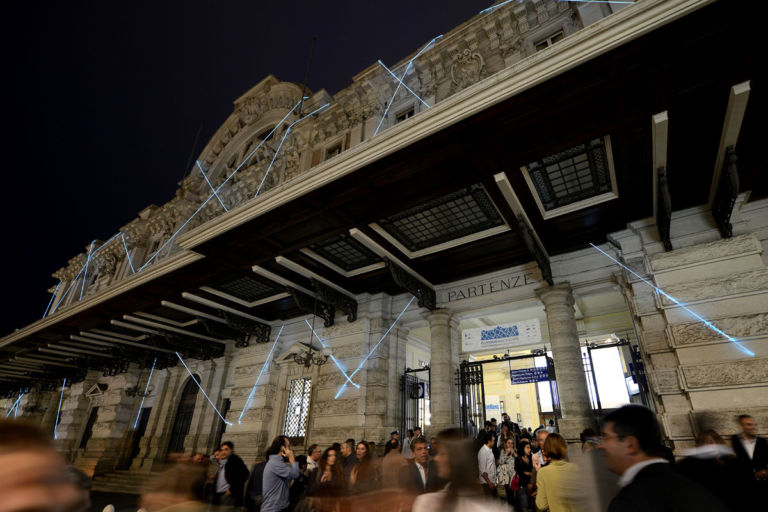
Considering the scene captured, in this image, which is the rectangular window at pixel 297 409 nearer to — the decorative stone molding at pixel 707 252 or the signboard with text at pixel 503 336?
the signboard with text at pixel 503 336

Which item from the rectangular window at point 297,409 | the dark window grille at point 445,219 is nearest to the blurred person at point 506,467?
the dark window grille at point 445,219

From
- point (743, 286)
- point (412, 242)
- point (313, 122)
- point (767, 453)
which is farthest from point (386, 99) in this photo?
point (767, 453)

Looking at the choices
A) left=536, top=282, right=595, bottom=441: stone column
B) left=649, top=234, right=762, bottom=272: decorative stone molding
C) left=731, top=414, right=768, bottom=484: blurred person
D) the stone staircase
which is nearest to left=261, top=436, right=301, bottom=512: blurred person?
left=536, top=282, right=595, bottom=441: stone column

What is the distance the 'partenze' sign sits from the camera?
9039mm

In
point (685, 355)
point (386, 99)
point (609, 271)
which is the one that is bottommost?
point (685, 355)

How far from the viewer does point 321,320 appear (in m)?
11.7

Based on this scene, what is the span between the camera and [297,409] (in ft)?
37.5

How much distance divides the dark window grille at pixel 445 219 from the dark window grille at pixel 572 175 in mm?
996

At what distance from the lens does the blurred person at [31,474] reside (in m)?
0.91

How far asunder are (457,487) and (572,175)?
6.10 metres

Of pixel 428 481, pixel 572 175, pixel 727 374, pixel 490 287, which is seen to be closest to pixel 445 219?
pixel 572 175

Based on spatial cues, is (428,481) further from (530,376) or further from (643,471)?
(530,376)

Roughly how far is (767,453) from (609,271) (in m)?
4.09

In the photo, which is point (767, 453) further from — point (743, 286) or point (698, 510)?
point (698, 510)
